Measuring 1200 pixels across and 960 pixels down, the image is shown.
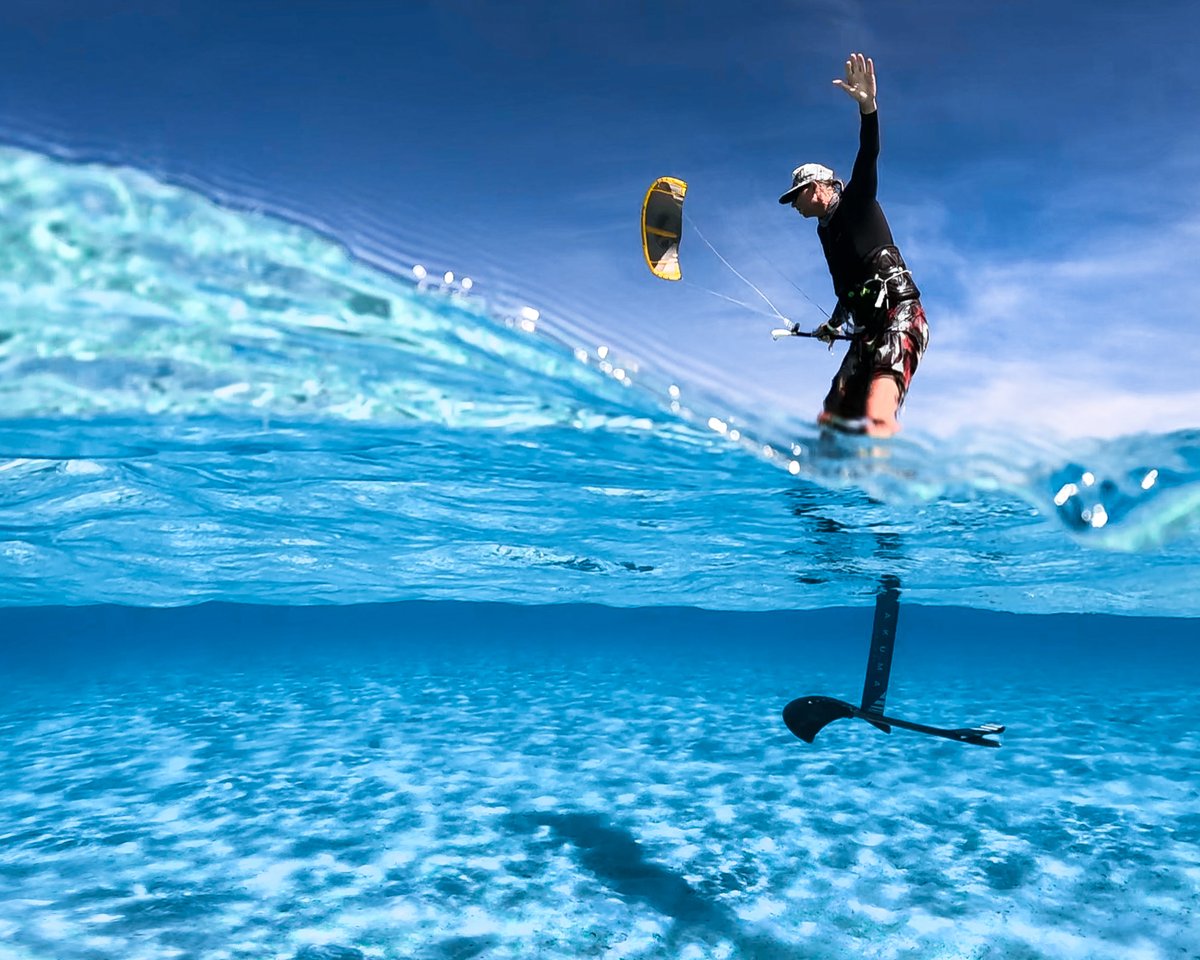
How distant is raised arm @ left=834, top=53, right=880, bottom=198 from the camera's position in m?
5.56

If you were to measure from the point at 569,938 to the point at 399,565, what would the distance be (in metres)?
16.0

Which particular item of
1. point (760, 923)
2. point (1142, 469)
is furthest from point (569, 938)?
point (1142, 469)

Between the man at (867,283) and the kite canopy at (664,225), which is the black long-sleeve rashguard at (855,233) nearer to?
the man at (867,283)

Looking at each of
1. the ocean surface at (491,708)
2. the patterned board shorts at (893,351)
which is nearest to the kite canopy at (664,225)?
the ocean surface at (491,708)

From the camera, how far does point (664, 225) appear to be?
7.12 m

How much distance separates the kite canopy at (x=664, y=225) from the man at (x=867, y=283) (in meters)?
0.97

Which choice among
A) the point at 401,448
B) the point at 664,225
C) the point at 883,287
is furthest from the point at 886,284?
the point at 401,448

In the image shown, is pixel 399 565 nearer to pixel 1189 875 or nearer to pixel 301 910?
pixel 301 910

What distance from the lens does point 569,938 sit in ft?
20.6

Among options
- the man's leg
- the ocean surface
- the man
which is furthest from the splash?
the man

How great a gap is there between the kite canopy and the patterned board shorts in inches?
70.6

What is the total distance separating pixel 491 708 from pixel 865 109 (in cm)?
1557

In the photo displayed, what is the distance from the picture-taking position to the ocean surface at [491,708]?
659 centimetres

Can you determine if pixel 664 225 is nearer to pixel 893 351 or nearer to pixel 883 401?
pixel 893 351
